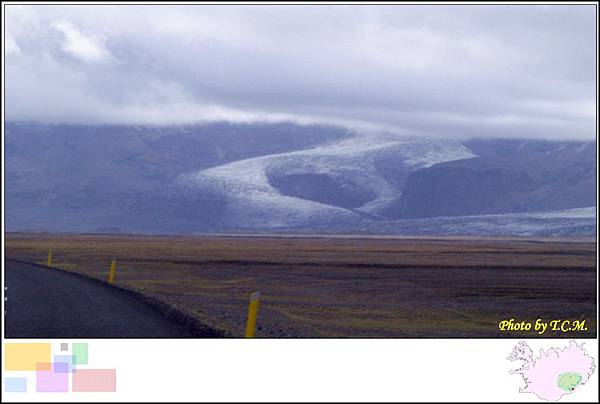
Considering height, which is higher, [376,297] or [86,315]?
[376,297]

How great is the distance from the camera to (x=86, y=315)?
18.8m

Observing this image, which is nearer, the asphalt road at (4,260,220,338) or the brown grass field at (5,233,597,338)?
the asphalt road at (4,260,220,338)

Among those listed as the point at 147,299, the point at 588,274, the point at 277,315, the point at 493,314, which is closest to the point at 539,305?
the point at 493,314

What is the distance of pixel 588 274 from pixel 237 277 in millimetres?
22324

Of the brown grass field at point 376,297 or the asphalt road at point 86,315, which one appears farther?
the brown grass field at point 376,297

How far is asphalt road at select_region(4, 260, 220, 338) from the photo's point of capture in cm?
1582

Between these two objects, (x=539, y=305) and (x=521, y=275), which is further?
(x=521, y=275)

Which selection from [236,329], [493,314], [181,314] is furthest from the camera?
[493,314]

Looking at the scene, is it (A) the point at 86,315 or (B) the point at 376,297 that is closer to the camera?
(A) the point at 86,315

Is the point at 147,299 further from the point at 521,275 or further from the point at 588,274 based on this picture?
the point at 588,274

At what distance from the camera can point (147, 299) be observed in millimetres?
24219

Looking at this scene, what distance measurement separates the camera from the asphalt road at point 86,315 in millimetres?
15820

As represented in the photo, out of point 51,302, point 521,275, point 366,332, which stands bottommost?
point 366,332

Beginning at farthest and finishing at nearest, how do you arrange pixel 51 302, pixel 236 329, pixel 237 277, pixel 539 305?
pixel 237 277 < pixel 539 305 < pixel 51 302 < pixel 236 329
